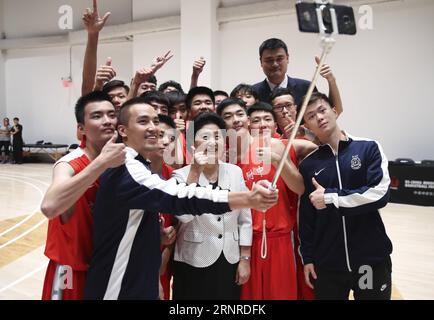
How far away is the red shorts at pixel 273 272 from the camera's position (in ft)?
8.86

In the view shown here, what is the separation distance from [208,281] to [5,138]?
1587cm

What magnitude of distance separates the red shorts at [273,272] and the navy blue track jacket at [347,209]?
0.23 metres

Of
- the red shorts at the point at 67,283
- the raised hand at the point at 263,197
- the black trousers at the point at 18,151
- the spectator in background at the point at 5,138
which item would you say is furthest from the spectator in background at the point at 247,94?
the spectator in background at the point at 5,138

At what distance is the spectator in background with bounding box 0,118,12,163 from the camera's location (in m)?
15.5

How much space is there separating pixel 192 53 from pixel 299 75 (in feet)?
10.4

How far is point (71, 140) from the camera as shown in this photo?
1546 cm

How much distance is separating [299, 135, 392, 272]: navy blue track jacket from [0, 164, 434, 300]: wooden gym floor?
1.93 metres

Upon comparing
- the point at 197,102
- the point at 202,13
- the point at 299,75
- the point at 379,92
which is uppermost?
the point at 202,13

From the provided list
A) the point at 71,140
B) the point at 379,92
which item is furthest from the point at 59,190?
the point at 71,140

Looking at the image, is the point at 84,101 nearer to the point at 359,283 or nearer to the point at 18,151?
the point at 359,283

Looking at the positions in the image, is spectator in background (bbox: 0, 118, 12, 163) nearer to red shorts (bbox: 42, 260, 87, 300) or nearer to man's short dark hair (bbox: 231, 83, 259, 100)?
man's short dark hair (bbox: 231, 83, 259, 100)

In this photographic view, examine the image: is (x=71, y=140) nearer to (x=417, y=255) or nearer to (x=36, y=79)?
(x=36, y=79)

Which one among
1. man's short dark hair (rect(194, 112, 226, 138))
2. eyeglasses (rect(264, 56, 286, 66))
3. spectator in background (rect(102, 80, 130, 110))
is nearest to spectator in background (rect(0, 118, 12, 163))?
spectator in background (rect(102, 80, 130, 110))

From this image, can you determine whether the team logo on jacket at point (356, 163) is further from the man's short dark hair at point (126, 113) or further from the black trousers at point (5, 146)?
the black trousers at point (5, 146)
